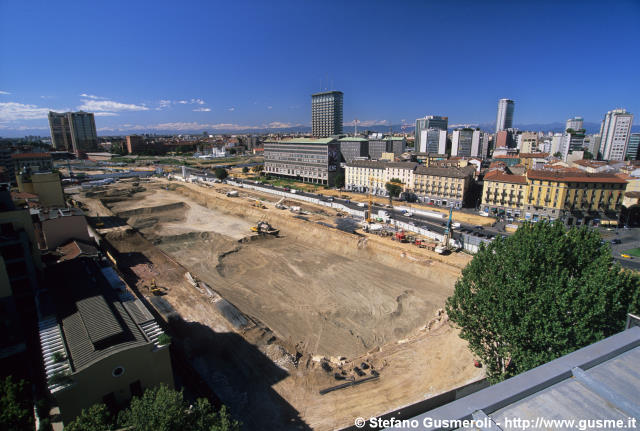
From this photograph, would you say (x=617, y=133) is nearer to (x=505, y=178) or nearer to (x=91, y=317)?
(x=505, y=178)

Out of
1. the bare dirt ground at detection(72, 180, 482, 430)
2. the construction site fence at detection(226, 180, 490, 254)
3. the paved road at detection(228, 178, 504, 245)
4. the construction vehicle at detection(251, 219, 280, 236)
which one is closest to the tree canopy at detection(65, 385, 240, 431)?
the bare dirt ground at detection(72, 180, 482, 430)

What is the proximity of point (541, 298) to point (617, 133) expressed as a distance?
638ft

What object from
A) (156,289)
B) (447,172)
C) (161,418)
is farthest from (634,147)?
(161,418)

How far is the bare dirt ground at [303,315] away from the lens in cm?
2478

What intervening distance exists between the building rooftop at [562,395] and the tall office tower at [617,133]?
652 feet

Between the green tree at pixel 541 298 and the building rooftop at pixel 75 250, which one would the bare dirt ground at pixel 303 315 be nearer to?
the building rooftop at pixel 75 250

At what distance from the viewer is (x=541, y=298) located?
741 inches

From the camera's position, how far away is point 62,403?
1744 cm

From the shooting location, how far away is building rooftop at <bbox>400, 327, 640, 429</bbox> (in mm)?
8391

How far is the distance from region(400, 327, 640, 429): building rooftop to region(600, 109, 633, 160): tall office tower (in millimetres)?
198718

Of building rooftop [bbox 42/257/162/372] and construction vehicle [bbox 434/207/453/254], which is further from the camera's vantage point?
construction vehicle [bbox 434/207/453/254]

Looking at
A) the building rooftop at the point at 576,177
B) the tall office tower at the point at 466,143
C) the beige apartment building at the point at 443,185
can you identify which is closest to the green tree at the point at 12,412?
the beige apartment building at the point at 443,185

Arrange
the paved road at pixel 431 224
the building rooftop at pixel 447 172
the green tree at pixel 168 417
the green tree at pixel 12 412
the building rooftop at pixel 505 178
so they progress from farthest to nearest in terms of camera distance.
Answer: the building rooftop at pixel 447 172, the building rooftop at pixel 505 178, the paved road at pixel 431 224, the green tree at pixel 168 417, the green tree at pixel 12 412

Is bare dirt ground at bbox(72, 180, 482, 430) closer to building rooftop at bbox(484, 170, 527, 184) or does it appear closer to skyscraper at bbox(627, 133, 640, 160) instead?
building rooftop at bbox(484, 170, 527, 184)
